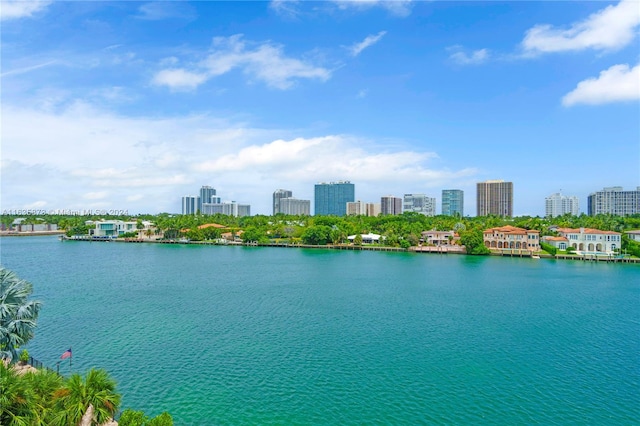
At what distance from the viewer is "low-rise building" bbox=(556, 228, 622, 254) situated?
211 feet

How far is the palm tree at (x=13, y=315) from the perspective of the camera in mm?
13430

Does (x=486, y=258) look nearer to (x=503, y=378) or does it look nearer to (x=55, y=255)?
(x=503, y=378)

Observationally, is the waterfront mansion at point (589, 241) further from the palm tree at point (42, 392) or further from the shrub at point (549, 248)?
the palm tree at point (42, 392)

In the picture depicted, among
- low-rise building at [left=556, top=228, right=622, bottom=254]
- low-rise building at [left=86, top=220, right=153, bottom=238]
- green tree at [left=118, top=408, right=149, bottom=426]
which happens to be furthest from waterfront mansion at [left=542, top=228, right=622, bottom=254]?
low-rise building at [left=86, top=220, right=153, bottom=238]

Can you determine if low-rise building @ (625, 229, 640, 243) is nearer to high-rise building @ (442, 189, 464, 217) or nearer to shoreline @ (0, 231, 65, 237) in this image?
high-rise building @ (442, 189, 464, 217)

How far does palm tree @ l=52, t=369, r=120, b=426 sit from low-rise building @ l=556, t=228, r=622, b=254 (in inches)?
2788

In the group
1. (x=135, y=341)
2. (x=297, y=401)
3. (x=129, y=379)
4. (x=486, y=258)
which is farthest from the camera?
(x=486, y=258)

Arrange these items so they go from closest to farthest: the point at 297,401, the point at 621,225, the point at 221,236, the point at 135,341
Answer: the point at 297,401, the point at 135,341, the point at 621,225, the point at 221,236

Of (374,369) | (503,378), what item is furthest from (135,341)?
(503,378)

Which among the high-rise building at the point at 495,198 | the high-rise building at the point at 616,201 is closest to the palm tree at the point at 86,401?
the high-rise building at the point at 495,198

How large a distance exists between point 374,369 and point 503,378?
17.9 ft

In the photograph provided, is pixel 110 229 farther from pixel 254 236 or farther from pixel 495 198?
pixel 495 198

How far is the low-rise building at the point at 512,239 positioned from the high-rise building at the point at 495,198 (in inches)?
3336

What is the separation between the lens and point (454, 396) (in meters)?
16.6
